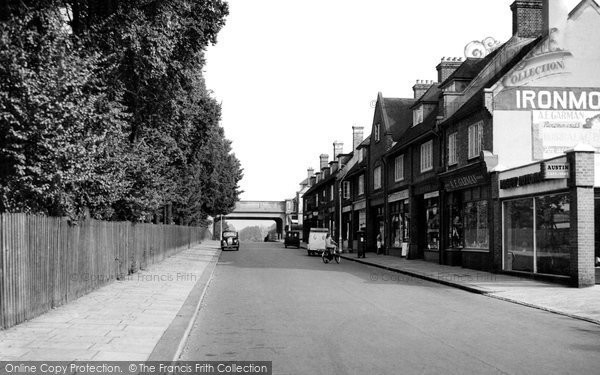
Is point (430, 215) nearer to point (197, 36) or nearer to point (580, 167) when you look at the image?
point (580, 167)

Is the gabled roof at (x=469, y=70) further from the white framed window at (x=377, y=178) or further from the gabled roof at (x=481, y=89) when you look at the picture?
the white framed window at (x=377, y=178)

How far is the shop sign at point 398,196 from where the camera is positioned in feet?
115

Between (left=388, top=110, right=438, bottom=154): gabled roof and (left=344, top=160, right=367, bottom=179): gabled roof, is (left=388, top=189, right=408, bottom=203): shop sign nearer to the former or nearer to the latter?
(left=388, top=110, right=438, bottom=154): gabled roof

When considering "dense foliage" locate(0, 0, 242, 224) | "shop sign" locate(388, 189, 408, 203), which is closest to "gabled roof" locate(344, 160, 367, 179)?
"shop sign" locate(388, 189, 408, 203)

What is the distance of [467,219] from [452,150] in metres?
3.54

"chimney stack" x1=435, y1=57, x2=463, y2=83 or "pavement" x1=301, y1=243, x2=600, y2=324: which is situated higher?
"chimney stack" x1=435, y1=57, x2=463, y2=83

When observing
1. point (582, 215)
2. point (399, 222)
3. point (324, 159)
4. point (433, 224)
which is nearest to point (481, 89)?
point (433, 224)

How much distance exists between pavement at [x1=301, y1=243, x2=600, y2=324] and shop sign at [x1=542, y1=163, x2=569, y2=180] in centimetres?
330

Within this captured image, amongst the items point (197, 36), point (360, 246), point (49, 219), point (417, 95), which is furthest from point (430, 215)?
point (49, 219)

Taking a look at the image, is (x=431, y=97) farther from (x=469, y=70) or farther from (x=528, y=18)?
(x=528, y=18)

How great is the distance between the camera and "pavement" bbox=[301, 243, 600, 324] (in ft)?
43.5

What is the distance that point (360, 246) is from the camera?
3541 cm

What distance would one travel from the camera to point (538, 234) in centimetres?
2003

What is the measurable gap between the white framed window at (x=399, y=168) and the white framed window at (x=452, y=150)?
26.7 feet
